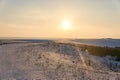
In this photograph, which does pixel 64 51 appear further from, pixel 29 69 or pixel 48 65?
pixel 29 69

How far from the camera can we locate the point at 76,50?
3228cm

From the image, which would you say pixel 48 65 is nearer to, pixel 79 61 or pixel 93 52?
pixel 79 61

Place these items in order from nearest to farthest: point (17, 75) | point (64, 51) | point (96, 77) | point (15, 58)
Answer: point (17, 75) → point (96, 77) → point (15, 58) → point (64, 51)

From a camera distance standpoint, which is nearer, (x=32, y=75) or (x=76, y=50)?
(x=32, y=75)

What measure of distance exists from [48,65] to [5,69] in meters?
3.58

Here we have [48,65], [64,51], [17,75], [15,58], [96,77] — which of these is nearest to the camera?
[17,75]

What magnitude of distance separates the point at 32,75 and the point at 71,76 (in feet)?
8.95

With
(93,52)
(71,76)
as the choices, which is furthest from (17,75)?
(93,52)

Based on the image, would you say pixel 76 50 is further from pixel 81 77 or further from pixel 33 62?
pixel 81 77

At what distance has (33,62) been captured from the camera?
77.1 ft

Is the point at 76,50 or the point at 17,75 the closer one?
the point at 17,75

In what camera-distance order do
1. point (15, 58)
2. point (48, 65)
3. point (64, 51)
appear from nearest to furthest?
point (48, 65) < point (15, 58) < point (64, 51)

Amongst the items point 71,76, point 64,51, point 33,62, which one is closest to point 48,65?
point 33,62

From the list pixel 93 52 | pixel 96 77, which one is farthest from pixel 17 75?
pixel 93 52
